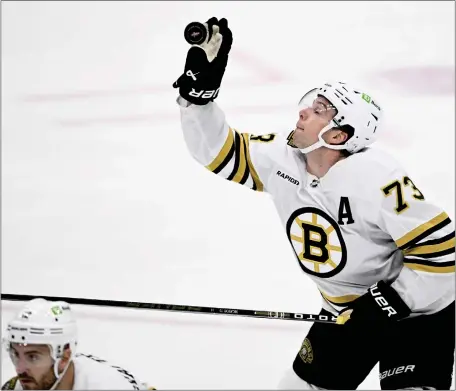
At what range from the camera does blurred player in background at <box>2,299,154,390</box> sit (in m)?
1.74

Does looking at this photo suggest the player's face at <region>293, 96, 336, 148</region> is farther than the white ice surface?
No

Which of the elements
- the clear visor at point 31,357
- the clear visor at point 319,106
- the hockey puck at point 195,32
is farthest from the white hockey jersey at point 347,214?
the clear visor at point 31,357

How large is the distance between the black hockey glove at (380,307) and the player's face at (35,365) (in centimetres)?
78

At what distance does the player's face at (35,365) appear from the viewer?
5.70 ft

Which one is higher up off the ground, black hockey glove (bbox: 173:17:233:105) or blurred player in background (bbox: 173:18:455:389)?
black hockey glove (bbox: 173:17:233:105)

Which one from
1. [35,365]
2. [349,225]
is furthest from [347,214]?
[35,365]

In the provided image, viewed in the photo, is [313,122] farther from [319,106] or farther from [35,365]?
[35,365]

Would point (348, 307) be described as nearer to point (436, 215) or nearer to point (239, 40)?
point (436, 215)

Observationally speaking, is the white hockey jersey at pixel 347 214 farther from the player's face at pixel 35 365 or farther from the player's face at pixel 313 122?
the player's face at pixel 35 365

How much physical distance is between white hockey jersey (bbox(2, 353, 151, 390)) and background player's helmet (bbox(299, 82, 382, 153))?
76 cm

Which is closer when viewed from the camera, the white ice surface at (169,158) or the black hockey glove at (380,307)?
the black hockey glove at (380,307)

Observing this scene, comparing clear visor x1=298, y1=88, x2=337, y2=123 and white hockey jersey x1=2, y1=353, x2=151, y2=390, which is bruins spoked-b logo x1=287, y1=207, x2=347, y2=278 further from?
white hockey jersey x1=2, y1=353, x2=151, y2=390

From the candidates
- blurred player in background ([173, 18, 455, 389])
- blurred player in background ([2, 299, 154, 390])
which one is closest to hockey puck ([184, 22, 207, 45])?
blurred player in background ([173, 18, 455, 389])

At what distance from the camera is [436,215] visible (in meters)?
2.02
